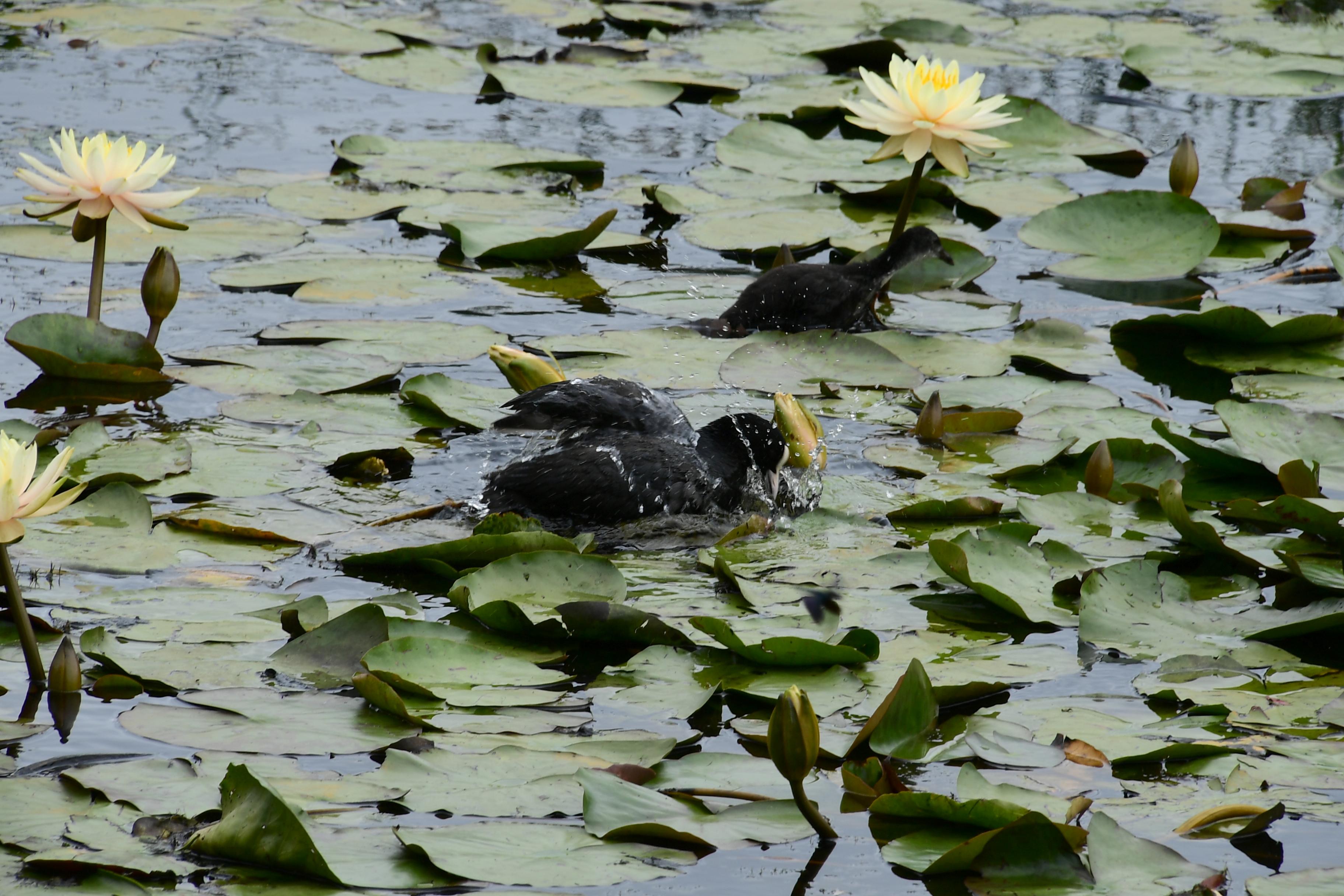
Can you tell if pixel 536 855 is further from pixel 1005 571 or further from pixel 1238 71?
pixel 1238 71

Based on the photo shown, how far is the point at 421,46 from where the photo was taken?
8062mm

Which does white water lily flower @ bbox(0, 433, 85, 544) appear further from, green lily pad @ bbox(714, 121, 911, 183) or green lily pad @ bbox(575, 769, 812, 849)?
Result: green lily pad @ bbox(714, 121, 911, 183)

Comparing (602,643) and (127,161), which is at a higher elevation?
(127,161)

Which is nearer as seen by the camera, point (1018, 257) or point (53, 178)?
point (53, 178)

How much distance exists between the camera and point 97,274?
4422 mm

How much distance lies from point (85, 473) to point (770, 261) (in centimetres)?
276

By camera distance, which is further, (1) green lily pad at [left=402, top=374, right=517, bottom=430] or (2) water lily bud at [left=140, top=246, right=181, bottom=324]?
(2) water lily bud at [left=140, top=246, right=181, bottom=324]

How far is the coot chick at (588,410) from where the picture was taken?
409 centimetres

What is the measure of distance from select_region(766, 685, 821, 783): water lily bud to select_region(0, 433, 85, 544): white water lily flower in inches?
46.5

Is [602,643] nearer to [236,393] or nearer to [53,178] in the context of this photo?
[236,393]

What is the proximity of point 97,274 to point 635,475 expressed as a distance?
1.70 m

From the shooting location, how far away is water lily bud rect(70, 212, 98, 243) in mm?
4266

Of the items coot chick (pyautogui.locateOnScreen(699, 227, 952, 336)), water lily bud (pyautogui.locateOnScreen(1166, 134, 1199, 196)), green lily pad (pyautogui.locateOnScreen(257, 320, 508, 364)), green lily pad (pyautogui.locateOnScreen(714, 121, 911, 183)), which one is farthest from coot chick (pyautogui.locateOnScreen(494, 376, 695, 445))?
water lily bud (pyautogui.locateOnScreen(1166, 134, 1199, 196))

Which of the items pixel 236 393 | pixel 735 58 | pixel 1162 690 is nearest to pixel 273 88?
pixel 735 58
